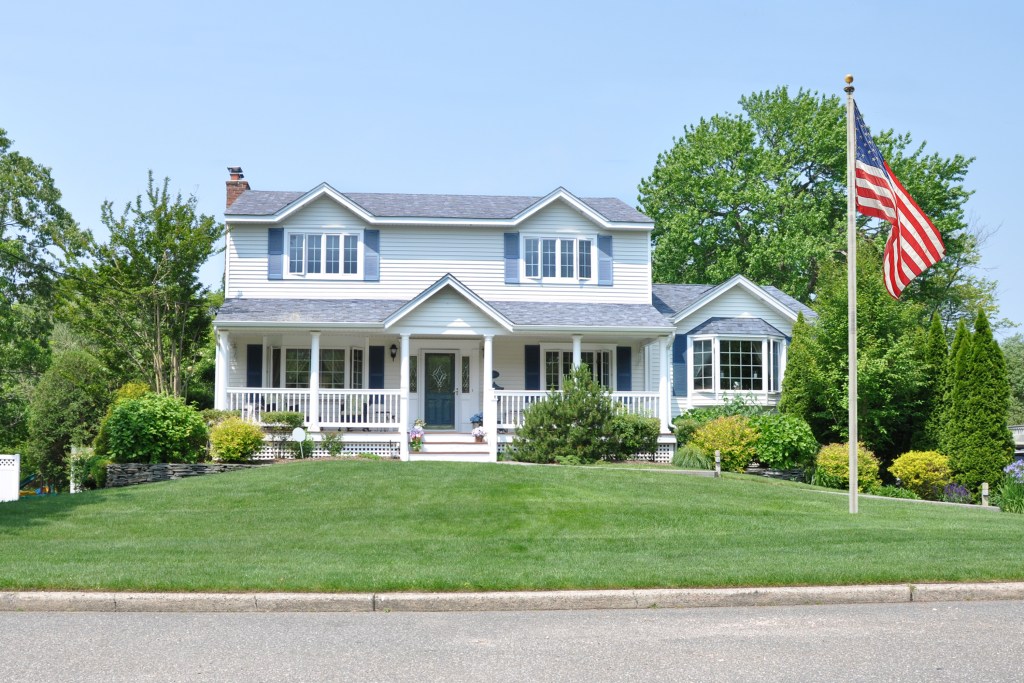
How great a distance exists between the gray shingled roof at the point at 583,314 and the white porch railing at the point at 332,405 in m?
3.76

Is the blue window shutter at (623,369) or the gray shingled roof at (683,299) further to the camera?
the gray shingled roof at (683,299)

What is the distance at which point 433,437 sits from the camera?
2359 centimetres

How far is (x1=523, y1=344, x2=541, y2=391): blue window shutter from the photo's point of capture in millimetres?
25531

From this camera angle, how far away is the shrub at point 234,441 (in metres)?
20.5

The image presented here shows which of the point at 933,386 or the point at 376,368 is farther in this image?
the point at 376,368

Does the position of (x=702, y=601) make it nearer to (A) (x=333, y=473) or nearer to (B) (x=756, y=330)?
(A) (x=333, y=473)

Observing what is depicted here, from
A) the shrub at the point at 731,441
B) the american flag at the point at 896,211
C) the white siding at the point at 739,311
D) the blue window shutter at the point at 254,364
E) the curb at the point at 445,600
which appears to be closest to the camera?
the curb at the point at 445,600

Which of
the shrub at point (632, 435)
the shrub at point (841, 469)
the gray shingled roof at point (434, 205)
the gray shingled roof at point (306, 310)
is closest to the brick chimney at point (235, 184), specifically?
the gray shingled roof at point (434, 205)

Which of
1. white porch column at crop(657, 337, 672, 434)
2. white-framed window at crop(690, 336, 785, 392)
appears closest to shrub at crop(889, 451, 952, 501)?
white-framed window at crop(690, 336, 785, 392)

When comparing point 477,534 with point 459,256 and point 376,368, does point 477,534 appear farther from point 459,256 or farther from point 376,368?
point 459,256

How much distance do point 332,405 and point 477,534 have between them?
11.8 m

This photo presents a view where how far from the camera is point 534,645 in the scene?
6.84 meters

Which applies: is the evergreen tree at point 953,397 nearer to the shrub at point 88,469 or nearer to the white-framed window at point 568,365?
the white-framed window at point 568,365

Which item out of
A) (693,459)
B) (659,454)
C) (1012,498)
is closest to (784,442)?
(693,459)
